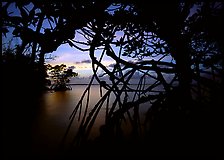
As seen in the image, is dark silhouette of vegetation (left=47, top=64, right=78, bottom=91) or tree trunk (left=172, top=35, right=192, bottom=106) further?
dark silhouette of vegetation (left=47, top=64, right=78, bottom=91)

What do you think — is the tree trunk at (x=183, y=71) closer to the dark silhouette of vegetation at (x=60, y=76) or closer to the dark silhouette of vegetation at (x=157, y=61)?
the dark silhouette of vegetation at (x=157, y=61)

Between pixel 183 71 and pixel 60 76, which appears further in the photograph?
pixel 60 76

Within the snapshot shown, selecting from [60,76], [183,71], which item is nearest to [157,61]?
[183,71]

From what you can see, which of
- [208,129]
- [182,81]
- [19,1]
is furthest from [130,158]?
[19,1]

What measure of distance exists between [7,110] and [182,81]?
5.62 meters

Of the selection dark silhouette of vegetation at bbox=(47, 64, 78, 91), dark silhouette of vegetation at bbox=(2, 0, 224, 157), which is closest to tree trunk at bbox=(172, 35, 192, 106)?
dark silhouette of vegetation at bbox=(2, 0, 224, 157)

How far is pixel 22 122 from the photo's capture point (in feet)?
17.3

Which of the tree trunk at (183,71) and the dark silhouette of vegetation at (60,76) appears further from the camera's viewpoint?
the dark silhouette of vegetation at (60,76)

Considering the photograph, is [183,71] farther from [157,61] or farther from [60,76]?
[60,76]

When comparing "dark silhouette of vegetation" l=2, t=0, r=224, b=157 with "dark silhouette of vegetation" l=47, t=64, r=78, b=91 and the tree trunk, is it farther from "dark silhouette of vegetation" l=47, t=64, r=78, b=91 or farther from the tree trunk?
"dark silhouette of vegetation" l=47, t=64, r=78, b=91

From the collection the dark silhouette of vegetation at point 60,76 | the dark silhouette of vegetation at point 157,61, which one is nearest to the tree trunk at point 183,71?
the dark silhouette of vegetation at point 157,61

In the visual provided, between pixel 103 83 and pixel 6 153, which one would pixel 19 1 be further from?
pixel 6 153

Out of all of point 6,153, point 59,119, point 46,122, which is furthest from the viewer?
point 59,119

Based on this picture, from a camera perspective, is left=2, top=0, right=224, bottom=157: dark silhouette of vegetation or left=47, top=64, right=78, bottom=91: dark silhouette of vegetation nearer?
left=2, top=0, right=224, bottom=157: dark silhouette of vegetation
